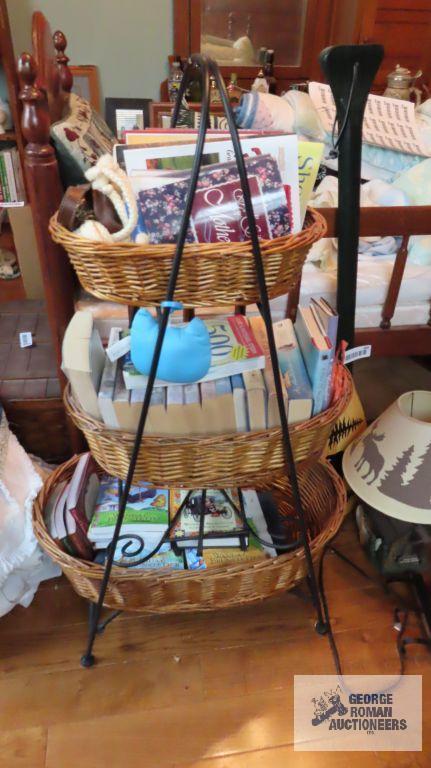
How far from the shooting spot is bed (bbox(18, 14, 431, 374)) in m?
0.96

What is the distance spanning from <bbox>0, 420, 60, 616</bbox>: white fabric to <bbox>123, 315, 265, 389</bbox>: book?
1.57ft

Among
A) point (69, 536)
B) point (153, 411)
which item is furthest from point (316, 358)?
point (69, 536)

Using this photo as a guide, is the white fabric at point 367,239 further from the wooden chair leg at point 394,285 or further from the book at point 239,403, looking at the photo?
the book at point 239,403

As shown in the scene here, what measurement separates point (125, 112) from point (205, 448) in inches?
94.6

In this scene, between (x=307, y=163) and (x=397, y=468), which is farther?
(x=397, y=468)

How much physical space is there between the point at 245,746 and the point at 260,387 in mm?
707

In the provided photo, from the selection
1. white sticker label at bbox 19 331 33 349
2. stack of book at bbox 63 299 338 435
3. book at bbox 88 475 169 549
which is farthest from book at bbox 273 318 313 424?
white sticker label at bbox 19 331 33 349

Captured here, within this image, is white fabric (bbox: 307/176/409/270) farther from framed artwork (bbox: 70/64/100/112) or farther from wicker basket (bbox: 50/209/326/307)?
framed artwork (bbox: 70/64/100/112)

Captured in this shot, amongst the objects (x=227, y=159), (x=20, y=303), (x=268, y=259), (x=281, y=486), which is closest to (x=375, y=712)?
(x=281, y=486)

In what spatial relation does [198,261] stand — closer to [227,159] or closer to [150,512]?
[227,159]

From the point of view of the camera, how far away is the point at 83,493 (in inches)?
45.0

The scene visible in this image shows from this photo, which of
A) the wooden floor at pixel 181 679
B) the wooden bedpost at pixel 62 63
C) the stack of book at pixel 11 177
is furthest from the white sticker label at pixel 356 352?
the stack of book at pixel 11 177

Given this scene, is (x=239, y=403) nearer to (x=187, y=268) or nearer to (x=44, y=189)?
(x=187, y=268)

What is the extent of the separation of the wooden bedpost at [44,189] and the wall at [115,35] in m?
1.99
